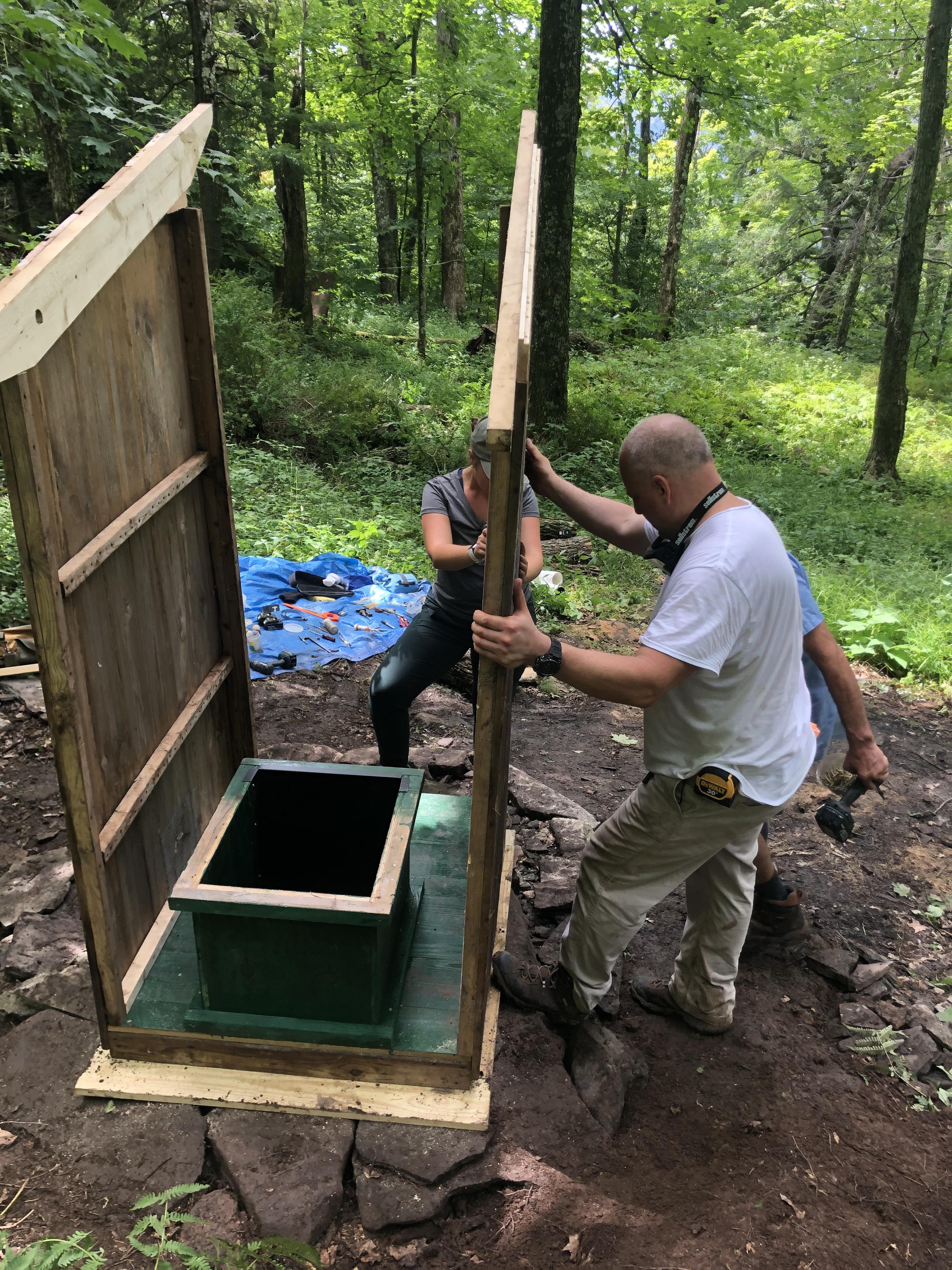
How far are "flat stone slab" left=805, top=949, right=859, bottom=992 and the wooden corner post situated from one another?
1565 millimetres

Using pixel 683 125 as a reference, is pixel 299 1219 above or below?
below

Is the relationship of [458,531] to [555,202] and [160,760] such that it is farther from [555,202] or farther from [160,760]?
[555,202]

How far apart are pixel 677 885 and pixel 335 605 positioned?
4.18 metres

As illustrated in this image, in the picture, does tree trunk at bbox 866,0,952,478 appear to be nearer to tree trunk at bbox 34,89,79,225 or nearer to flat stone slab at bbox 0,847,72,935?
tree trunk at bbox 34,89,79,225

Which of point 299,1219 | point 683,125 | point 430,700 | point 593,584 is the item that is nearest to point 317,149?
point 683,125

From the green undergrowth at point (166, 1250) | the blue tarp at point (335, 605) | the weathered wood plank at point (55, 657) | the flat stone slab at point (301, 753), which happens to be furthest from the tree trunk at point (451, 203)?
the green undergrowth at point (166, 1250)

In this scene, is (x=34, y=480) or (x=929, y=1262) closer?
(x=34, y=480)

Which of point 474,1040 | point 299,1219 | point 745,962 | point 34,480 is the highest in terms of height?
point 34,480

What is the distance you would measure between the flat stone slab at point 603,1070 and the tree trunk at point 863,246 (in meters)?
20.3

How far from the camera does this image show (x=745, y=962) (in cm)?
347

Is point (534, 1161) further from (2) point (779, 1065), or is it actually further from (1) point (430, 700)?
(1) point (430, 700)

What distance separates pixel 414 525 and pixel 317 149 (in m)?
11.0

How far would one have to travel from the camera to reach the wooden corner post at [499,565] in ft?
5.72

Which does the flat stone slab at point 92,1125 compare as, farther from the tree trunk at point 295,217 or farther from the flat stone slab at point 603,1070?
the tree trunk at point 295,217
